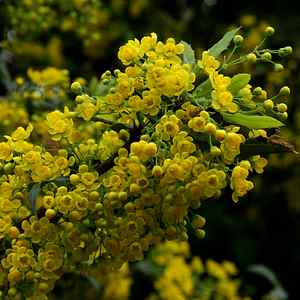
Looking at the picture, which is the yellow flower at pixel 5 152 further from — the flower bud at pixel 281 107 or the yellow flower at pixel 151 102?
the flower bud at pixel 281 107

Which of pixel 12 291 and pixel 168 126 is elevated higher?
pixel 168 126

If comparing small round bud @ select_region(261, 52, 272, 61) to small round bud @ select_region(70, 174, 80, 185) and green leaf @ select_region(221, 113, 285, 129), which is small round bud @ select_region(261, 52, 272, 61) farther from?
small round bud @ select_region(70, 174, 80, 185)

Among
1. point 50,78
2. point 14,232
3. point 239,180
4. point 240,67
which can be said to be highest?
point 239,180

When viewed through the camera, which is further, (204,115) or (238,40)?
(238,40)

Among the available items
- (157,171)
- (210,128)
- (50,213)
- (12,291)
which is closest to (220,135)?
(210,128)

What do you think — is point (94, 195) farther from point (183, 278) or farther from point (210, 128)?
point (183, 278)

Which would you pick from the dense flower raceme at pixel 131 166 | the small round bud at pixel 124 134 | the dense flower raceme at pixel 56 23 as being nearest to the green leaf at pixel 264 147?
the dense flower raceme at pixel 131 166
